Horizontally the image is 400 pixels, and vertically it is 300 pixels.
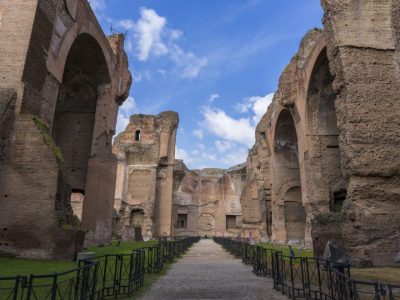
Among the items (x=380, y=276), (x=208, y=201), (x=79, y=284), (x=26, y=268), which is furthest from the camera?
(x=208, y=201)

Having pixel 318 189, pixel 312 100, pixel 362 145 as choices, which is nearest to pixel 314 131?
pixel 312 100

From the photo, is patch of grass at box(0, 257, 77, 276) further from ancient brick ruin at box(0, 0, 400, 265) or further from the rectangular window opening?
the rectangular window opening

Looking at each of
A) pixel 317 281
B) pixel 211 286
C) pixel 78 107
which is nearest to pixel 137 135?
pixel 78 107

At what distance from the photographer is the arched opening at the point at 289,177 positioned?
63.2 ft

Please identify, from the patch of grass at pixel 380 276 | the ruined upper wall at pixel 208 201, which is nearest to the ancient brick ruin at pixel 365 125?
the patch of grass at pixel 380 276

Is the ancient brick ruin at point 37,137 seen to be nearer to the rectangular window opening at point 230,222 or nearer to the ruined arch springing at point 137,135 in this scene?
the ruined arch springing at point 137,135

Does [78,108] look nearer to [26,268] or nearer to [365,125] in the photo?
[26,268]

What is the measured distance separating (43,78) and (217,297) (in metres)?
8.62

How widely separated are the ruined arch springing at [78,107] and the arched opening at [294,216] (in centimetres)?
1167

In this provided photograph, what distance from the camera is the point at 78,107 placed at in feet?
55.9

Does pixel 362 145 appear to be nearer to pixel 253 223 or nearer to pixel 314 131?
pixel 314 131

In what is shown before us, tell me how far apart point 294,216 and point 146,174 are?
1462 centimetres

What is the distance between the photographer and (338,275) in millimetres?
3416

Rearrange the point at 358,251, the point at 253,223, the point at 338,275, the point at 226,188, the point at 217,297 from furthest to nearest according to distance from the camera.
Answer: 1. the point at 226,188
2. the point at 253,223
3. the point at 358,251
4. the point at 217,297
5. the point at 338,275
